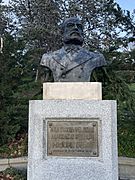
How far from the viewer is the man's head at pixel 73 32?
16.3 ft

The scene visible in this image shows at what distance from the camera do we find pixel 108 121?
449 cm

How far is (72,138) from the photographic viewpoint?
459 cm

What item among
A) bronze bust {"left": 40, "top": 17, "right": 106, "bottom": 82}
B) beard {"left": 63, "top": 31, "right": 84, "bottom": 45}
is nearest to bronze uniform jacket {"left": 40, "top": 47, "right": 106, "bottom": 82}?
bronze bust {"left": 40, "top": 17, "right": 106, "bottom": 82}

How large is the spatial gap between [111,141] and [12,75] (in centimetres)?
452

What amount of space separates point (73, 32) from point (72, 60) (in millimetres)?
400

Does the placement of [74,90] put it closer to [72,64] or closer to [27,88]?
[72,64]

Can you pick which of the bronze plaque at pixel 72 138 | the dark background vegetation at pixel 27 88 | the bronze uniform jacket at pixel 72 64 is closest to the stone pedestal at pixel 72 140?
the bronze plaque at pixel 72 138

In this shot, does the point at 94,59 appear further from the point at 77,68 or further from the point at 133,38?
the point at 133,38

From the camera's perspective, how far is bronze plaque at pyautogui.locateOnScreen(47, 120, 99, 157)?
4.53 m

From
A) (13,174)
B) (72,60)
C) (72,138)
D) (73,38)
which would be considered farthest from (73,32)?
(13,174)

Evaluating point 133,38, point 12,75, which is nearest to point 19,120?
point 12,75

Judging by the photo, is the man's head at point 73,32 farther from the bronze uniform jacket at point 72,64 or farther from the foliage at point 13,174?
the foliage at point 13,174

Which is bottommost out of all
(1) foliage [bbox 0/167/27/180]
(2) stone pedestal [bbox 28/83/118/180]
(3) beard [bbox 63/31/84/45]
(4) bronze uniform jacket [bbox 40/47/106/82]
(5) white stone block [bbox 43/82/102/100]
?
(1) foliage [bbox 0/167/27/180]

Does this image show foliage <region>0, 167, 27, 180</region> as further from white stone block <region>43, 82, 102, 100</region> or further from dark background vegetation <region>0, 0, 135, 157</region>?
white stone block <region>43, 82, 102, 100</region>
